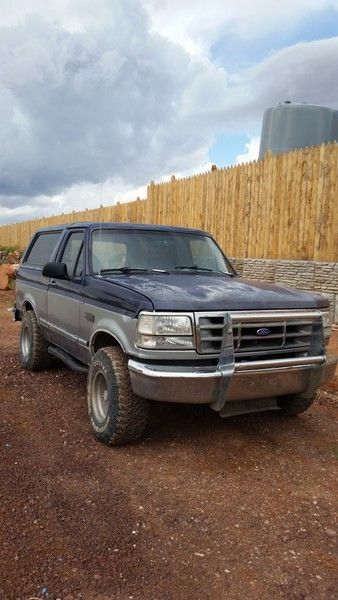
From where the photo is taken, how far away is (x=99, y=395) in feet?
14.2

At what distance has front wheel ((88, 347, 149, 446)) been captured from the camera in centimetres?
386

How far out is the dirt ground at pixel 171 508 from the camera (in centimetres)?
252

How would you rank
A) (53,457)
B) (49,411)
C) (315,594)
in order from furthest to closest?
1. (49,411)
2. (53,457)
3. (315,594)

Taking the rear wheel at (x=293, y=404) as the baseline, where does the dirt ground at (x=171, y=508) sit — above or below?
below

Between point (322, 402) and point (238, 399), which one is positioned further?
point (322, 402)

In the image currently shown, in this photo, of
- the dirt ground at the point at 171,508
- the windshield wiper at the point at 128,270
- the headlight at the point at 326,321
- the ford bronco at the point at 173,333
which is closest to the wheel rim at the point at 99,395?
the ford bronco at the point at 173,333

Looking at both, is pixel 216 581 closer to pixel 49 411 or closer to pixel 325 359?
pixel 325 359

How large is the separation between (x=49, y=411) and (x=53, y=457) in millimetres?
1105

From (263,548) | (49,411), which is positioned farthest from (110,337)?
(263,548)

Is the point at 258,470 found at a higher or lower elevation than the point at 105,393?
lower

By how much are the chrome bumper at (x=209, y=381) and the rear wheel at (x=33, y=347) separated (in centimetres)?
→ 274

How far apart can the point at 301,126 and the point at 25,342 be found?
9.40 metres

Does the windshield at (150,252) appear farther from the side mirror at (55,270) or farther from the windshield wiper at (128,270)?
the side mirror at (55,270)

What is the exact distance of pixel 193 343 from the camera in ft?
11.8
